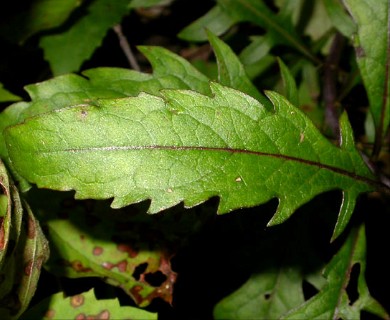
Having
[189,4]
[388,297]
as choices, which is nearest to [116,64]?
[189,4]

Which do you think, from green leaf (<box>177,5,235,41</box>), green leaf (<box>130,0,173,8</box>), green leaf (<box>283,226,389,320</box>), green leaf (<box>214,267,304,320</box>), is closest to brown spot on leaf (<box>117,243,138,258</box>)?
green leaf (<box>214,267,304,320</box>)

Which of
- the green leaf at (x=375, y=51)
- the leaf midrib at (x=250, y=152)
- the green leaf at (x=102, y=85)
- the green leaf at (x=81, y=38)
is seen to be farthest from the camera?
the green leaf at (x=81, y=38)

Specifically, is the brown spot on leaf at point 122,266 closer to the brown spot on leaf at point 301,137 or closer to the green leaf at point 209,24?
the brown spot on leaf at point 301,137

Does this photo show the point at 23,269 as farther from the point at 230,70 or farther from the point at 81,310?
the point at 230,70

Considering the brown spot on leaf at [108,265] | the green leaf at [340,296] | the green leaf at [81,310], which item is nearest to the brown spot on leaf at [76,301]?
the green leaf at [81,310]

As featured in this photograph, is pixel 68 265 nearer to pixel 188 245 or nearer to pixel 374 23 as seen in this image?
pixel 188 245

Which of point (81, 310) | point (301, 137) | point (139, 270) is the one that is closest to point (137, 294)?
point (139, 270)
